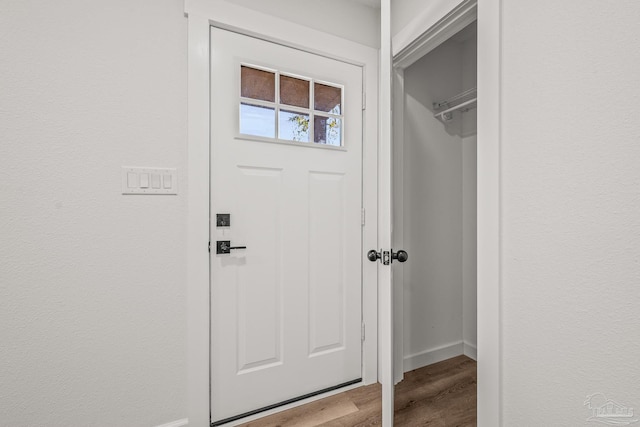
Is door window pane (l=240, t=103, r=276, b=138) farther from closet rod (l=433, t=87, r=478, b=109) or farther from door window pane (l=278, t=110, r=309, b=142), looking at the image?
closet rod (l=433, t=87, r=478, b=109)

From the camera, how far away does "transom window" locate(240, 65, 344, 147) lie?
5.04 feet

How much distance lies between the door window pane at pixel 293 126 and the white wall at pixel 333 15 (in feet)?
1.35

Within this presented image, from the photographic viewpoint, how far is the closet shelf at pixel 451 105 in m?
1.91

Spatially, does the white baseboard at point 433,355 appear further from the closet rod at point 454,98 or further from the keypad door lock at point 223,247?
the closet rod at point 454,98

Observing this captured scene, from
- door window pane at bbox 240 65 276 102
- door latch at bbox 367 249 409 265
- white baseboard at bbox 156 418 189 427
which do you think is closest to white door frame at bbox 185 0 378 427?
white baseboard at bbox 156 418 189 427

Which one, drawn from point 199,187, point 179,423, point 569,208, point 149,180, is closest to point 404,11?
point 569,208

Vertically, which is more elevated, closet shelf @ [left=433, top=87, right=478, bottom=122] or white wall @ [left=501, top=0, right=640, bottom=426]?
closet shelf @ [left=433, top=87, right=478, bottom=122]

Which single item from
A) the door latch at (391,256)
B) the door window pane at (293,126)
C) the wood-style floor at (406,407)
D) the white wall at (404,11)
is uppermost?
the white wall at (404,11)

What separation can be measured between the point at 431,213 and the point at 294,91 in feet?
4.23

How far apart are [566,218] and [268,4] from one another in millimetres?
1695

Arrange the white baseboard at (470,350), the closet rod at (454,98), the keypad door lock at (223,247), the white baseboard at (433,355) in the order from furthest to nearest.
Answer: the white baseboard at (470,350) → the white baseboard at (433,355) → the closet rod at (454,98) → the keypad door lock at (223,247)

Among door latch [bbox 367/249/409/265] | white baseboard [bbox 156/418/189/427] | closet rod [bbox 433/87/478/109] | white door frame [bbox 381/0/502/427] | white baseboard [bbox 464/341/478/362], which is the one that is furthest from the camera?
white baseboard [bbox 464/341/478/362]

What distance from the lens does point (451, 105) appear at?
2045 millimetres

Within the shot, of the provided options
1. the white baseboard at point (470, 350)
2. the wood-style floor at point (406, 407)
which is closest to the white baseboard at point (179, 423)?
the wood-style floor at point (406, 407)
